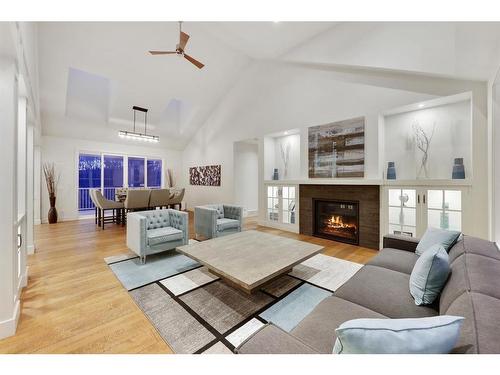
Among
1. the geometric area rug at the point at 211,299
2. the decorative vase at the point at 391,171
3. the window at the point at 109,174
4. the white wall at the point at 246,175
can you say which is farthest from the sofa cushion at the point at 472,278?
the window at the point at 109,174

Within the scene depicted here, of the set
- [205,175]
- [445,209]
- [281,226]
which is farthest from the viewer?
[205,175]

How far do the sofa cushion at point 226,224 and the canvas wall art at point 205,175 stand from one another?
292 centimetres

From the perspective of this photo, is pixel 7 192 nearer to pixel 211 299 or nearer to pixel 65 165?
pixel 211 299

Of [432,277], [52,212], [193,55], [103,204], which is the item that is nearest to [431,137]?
[432,277]

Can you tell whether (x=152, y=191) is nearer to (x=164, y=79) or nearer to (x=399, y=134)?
(x=164, y=79)

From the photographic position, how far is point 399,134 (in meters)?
3.71

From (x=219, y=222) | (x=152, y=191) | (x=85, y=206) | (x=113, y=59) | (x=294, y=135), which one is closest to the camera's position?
(x=219, y=222)

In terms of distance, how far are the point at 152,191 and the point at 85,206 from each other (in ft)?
10.2

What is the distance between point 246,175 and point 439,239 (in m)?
5.36

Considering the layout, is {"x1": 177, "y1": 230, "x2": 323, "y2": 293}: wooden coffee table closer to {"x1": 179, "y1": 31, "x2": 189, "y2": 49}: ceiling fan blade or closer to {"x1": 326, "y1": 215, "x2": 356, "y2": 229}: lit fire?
{"x1": 326, "y1": 215, "x2": 356, "y2": 229}: lit fire

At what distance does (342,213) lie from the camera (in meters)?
4.19

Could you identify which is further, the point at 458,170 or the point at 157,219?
the point at 157,219

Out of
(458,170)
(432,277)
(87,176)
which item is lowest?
(432,277)

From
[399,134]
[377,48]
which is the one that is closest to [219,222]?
[399,134]
